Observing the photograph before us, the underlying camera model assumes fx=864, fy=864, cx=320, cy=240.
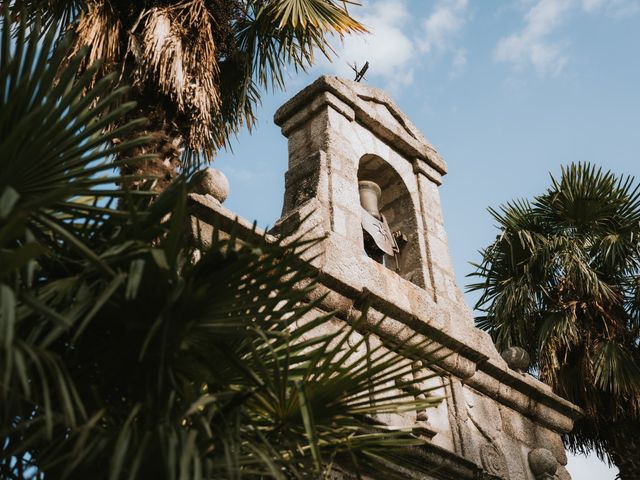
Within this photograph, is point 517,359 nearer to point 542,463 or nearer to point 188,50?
point 542,463

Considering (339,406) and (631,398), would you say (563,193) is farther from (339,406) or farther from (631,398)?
(339,406)

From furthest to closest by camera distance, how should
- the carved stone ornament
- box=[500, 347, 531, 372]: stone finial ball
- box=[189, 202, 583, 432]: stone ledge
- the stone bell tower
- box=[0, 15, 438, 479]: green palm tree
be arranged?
box=[500, 347, 531, 372]: stone finial ball, the carved stone ornament, the stone bell tower, box=[189, 202, 583, 432]: stone ledge, box=[0, 15, 438, 479]: green palm tree

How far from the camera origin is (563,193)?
366 inches

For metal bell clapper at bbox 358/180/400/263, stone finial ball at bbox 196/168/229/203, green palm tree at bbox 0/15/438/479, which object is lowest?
green palm tree at bbox 0/15/438/479

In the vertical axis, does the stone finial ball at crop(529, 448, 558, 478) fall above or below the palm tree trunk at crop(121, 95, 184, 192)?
below

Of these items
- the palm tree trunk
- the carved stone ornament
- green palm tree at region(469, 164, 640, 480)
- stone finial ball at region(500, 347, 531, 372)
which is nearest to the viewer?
the palm tree trunk

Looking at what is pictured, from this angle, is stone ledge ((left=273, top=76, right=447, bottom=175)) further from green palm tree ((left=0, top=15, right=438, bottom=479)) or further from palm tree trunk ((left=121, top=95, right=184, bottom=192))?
green palm tree ((left=0, top=15, right=438, bottom=479))

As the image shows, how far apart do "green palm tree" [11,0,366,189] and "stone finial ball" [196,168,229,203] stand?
19 centimetres

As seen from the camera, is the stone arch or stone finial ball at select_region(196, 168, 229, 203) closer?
stone finial ball at select_region(196, 168, 229, 203)

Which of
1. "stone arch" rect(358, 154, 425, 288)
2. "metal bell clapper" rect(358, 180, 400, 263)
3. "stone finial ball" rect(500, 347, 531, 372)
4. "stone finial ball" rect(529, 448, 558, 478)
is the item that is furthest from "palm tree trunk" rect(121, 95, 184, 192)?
"stone finial ball" rect(529, 448, 558, 478)

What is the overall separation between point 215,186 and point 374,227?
1.76 metres

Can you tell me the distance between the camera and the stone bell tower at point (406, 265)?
5699mm

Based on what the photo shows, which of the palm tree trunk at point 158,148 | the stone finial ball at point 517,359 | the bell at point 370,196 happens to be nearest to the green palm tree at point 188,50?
the palm tree trunk at point 158,148

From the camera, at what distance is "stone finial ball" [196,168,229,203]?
5184 millimetres
